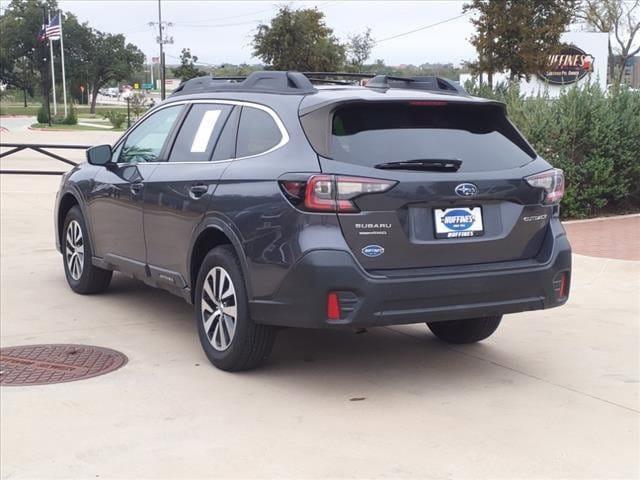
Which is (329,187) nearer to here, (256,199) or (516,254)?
(256,199)

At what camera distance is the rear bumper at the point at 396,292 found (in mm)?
4852

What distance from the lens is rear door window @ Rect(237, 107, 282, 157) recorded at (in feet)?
17.8

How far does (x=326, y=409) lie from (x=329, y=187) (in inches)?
48.7

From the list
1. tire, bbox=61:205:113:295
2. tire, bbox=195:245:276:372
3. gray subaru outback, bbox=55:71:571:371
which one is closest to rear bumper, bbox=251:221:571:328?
gray subaru outback, bbox=55:71:571:371

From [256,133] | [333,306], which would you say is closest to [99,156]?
[256,133]

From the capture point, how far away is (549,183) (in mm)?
5480

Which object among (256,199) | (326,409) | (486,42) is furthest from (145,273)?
(486,42)

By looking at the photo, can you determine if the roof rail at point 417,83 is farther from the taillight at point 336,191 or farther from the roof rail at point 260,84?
the taillight at point 336,191

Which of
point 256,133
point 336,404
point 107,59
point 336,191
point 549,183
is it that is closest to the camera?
point 336,191

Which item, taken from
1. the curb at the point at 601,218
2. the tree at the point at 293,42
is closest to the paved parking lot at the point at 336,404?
the curb at the point at 601,218

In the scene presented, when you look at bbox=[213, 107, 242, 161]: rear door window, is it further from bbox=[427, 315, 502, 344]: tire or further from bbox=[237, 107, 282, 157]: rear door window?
bbox=[427, 315, 502, 344]: tire

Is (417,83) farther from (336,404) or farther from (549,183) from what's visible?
(336,404)

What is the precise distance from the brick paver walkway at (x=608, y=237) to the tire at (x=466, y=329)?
399cm

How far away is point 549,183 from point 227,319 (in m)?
2.14
